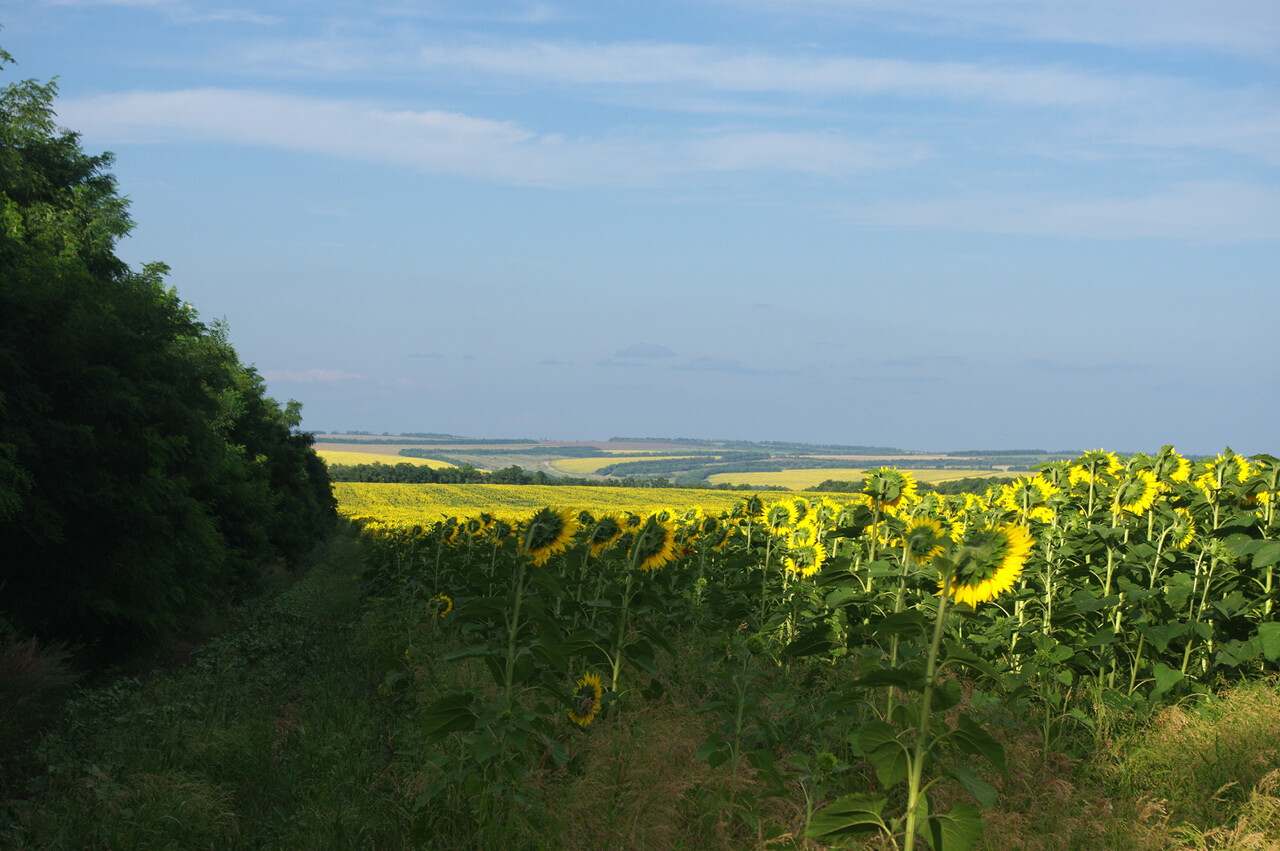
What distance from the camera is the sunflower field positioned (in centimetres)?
336

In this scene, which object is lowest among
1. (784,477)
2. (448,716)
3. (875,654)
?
(784,477)

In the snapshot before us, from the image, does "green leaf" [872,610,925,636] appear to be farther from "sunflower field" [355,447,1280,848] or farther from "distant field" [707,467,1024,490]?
"distant field" [707,467,1024,490]

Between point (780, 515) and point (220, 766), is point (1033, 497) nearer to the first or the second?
point (780, 515)

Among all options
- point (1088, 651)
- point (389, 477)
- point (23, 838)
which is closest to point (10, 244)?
point (23, 838)

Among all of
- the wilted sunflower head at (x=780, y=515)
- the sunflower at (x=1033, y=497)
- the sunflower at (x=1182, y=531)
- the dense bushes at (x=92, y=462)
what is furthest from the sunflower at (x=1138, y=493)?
the dense bushes at (x=92, y=462)

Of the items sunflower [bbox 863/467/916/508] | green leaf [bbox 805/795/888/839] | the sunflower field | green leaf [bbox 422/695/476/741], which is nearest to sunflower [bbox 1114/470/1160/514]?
the sunflower field

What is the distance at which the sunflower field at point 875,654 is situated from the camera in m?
3.36

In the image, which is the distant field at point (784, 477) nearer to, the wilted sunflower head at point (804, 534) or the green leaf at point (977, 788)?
the wilted sunflower head at point (804, 534)

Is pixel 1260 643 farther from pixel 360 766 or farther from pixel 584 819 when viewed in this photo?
pixel 360 766

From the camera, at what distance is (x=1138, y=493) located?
638cm

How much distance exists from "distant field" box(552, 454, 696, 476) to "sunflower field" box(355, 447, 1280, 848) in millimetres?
108771

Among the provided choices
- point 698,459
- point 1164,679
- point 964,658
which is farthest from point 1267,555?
point 698,459

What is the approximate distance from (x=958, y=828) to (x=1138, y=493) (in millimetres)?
4645

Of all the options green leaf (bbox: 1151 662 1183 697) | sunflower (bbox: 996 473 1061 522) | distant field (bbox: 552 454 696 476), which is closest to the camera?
green leaf (bbox: 1151 662 1183 697)
